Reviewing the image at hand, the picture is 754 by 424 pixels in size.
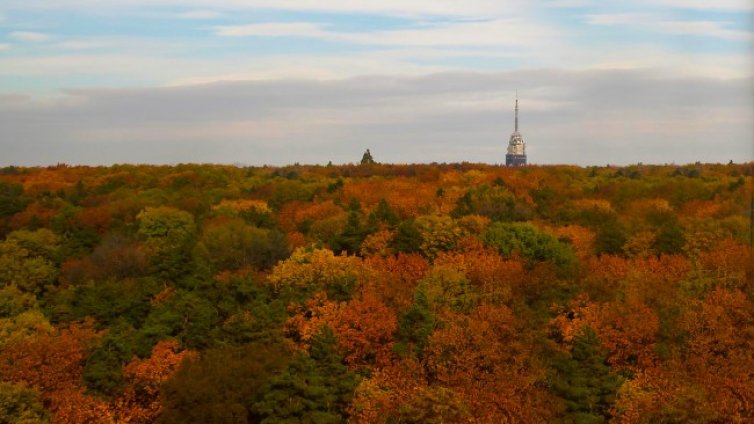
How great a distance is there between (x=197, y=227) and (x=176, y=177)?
4341cm

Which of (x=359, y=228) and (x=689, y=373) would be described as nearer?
(x=689, y=373)

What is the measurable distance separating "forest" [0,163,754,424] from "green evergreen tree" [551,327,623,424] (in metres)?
0.13

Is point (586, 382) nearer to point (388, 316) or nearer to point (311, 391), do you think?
point (388, 316)

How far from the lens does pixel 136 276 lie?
78625 millimetres

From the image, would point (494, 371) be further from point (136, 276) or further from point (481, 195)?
point (481, 195)

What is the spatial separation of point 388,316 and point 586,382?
45.7ft

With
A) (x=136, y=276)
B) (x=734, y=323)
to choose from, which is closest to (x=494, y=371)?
(x=734, y=323)

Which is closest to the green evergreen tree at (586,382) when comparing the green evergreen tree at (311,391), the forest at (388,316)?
the forest at (388,316)

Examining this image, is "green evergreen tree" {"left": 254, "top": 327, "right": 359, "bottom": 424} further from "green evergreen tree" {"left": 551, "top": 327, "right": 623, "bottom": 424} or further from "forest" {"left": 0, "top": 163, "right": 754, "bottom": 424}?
"green evergreen tree" {"left": 551, "top": 327, "right": 623, "bottom": 424}

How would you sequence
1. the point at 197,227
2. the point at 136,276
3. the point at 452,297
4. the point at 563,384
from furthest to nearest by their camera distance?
1. the point at 197,227
2. the point at 136,276
3. the point at 452,297
4. the point at 563,384

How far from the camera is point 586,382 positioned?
180ft

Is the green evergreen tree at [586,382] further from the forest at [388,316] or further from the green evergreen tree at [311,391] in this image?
the green evergreen tree at [311,391]

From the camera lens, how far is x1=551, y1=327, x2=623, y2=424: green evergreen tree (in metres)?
53.7

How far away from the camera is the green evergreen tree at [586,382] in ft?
176
